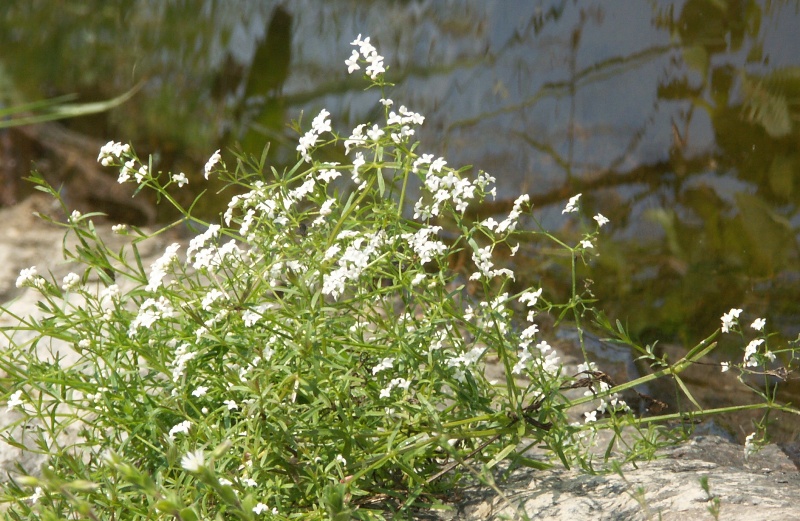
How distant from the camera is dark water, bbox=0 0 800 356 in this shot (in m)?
2.50

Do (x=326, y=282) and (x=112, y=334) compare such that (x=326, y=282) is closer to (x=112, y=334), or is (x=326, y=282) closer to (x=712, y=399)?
(x=112, y=334)

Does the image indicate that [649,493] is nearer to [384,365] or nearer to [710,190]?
[384,365]

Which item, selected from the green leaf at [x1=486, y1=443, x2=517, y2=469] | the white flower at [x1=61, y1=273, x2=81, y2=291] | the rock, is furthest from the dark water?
the white flower at [x1=61, y1=273, x2=81, y2=291]

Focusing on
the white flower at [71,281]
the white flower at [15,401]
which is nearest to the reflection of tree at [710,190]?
the white flower at [71,281]

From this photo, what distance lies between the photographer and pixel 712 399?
2.42 m

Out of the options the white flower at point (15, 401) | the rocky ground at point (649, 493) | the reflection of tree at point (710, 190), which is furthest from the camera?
the reflection of tree at point (710, 190)

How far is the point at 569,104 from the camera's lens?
2824 millimetres

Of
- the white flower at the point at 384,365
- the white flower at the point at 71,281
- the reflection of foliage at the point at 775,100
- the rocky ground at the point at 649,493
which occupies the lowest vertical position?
the rocky ground at the point at 649,493

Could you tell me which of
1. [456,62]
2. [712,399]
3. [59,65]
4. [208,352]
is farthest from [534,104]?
[59,65]

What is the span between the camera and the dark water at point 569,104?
8.20 feet

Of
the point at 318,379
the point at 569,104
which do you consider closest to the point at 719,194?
the point at 569,104

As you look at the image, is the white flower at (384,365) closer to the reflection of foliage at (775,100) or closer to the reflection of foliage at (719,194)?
the reflection of foliage at (719,194)

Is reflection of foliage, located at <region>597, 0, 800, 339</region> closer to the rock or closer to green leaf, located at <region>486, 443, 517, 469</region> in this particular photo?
the rock

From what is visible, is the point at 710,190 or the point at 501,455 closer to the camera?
the point at 501,455
